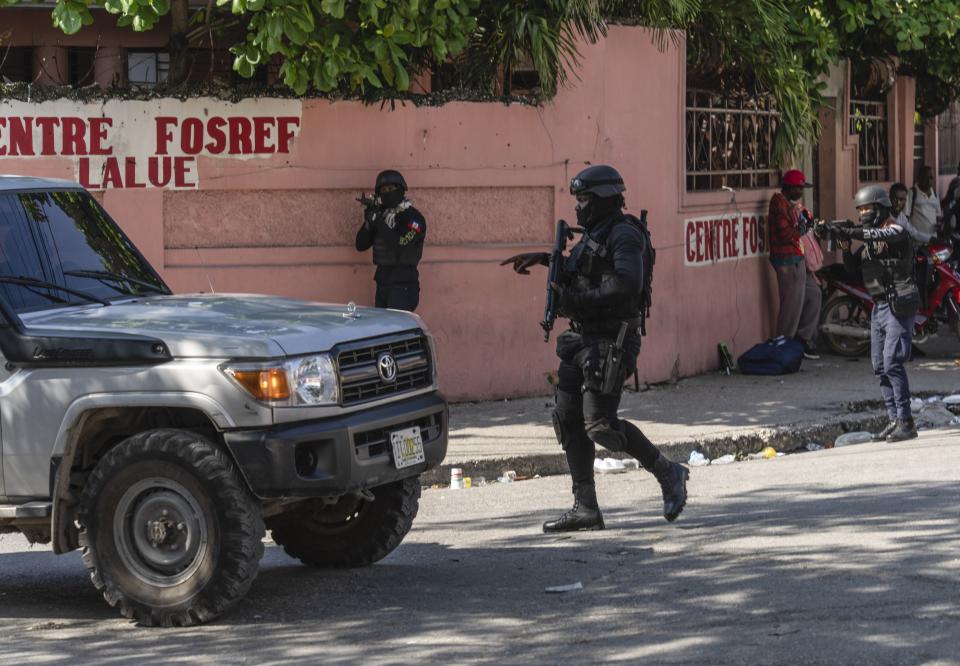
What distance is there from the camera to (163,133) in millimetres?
12516

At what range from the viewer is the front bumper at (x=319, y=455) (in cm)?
631

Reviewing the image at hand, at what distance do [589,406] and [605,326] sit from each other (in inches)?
16.6

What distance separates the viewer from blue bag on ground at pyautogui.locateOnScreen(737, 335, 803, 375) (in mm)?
14969

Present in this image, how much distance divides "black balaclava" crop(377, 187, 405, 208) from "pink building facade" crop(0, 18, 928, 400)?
40 cm

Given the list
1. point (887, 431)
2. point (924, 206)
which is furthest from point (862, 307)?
point (887, 431)

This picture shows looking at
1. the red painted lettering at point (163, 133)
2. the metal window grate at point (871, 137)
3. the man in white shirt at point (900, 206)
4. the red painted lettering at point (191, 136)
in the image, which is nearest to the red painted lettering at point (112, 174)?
the red painted lettering at point (163, 133)

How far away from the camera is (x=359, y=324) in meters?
6.91

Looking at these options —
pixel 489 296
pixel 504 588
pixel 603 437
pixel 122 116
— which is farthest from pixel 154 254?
pixel 504 588

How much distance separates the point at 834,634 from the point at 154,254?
7.86 m

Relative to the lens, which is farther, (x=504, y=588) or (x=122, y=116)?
(x=122, y=116)

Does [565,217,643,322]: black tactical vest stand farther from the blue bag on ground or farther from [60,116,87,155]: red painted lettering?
the blue bag on ground

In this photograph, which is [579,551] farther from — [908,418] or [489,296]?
[489,296]

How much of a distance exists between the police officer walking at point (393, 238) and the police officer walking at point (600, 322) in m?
4.41

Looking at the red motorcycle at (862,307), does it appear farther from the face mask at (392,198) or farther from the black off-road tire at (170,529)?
A: the black off-road tire at (170,529)
